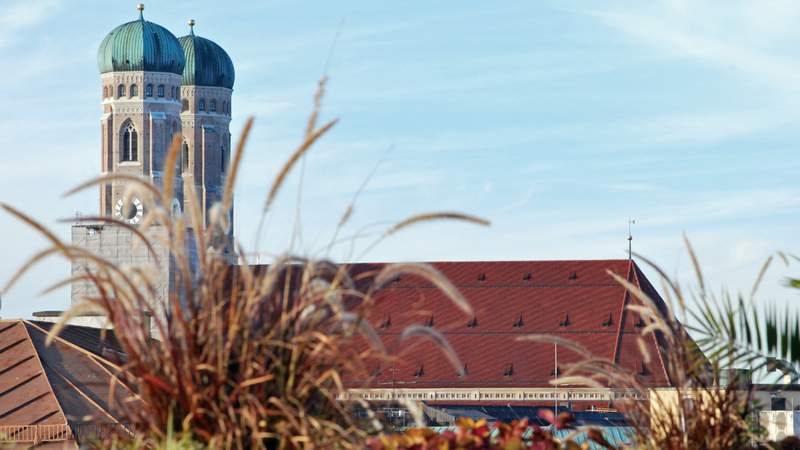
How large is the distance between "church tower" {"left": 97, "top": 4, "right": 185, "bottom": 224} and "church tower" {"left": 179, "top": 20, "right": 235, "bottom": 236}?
6.62m

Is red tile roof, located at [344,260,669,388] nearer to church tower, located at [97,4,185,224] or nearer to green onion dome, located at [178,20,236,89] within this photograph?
church tower, located at [97,4,185,224]

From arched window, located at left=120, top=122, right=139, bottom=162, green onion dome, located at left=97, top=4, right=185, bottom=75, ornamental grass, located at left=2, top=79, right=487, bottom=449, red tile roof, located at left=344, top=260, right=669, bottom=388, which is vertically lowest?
ornamental grass, located at left=2, top=79, right=487, bottom=449

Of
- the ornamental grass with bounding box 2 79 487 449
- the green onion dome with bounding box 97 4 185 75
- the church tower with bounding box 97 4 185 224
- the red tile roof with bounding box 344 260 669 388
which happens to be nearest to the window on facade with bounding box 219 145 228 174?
the church tower with bounding box 97 4 185 224

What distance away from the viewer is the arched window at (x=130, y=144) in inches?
4277

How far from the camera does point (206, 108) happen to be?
12175cm

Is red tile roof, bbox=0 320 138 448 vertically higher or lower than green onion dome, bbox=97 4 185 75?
lower

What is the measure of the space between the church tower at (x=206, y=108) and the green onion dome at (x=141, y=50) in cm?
613

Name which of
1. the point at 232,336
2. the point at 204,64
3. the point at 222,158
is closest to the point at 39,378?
the point at 232,336

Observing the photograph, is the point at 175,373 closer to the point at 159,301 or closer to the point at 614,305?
the point at 159,301

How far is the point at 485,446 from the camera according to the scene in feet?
20.1

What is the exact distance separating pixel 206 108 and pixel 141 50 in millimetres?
11340

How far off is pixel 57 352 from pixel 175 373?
153 feet

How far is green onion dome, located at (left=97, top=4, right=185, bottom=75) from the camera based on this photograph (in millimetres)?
111188

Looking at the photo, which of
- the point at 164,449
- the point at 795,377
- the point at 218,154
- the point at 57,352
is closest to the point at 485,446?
the point at 164,449
